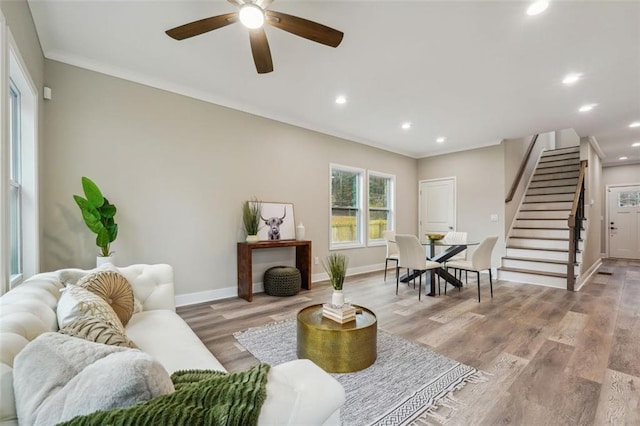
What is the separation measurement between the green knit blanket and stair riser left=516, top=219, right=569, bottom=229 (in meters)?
6.89

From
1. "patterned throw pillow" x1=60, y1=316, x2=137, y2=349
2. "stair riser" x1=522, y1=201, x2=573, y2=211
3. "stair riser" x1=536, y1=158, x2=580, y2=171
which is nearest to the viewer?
"patterned throw pillow" x1=60, y1=316, x2=137, y2=349

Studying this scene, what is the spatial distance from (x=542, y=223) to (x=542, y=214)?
1.05ft

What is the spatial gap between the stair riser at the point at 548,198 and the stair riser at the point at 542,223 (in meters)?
0.69

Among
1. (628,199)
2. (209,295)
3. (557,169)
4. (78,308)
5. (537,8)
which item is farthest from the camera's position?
(628,199)

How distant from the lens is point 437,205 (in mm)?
6707

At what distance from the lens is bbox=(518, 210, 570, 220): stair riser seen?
5.80 meters

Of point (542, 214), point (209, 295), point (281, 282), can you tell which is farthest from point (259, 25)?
point (542, 214)

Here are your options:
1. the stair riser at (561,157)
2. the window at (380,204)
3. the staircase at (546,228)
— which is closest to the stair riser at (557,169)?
the staircase at (546,228)

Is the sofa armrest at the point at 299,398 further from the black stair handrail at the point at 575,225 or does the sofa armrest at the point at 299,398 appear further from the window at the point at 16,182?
the black stair handrail at the point at 575,225

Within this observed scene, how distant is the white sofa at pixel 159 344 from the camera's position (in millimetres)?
716

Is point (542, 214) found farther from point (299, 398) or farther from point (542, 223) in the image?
point (299, 398)

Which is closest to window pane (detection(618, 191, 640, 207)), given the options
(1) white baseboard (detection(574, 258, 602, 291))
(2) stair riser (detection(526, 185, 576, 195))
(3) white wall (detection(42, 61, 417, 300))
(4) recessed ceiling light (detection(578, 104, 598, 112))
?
(1) white baseboard (detection(574, 258, 602, 291))

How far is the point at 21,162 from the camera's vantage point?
7.89 feet

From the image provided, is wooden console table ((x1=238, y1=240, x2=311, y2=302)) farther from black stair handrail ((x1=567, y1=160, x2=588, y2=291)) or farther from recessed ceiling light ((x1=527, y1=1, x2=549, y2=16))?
black stair handrail ((x1=567, y1=160, x2=588, y2=291))
